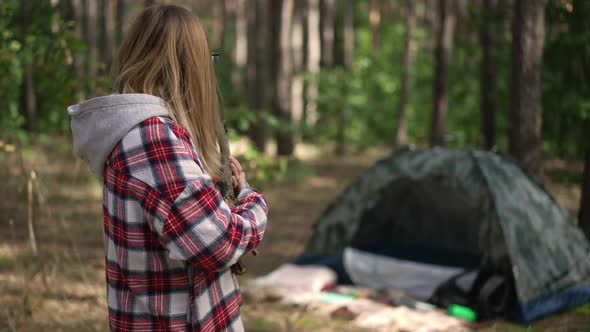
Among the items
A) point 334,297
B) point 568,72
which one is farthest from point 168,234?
point 568,72

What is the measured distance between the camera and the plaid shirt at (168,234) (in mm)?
1722

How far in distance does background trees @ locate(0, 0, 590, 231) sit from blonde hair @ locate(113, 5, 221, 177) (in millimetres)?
241

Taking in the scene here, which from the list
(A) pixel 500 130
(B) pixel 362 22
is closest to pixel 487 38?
(A) pixel 500 130

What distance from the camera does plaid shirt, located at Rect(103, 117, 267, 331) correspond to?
5.65 feet

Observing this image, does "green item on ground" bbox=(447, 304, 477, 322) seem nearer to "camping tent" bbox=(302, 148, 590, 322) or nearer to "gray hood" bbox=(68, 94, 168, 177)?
"camping tent" bbox=(302, 148, 590, 322)

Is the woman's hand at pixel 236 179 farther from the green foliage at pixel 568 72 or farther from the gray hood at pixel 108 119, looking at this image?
the green foliage at pixel 568 72

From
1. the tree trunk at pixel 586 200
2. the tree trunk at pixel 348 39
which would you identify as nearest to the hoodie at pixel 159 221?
the tree trunk at pixel 586 200

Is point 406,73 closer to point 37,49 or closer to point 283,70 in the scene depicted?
point 283,70

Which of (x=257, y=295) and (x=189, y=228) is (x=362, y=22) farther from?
(x=189, y=228)

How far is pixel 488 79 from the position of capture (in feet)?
31.3

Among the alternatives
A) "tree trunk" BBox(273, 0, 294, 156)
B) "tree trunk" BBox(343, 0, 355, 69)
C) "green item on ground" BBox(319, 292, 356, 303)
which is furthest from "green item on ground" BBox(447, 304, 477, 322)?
"tree trunk" BBox(343, 0, 355, 69)

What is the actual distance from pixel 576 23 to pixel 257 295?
3874mm

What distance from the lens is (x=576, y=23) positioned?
631cm

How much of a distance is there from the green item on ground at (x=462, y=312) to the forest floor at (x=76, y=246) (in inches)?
7.6
